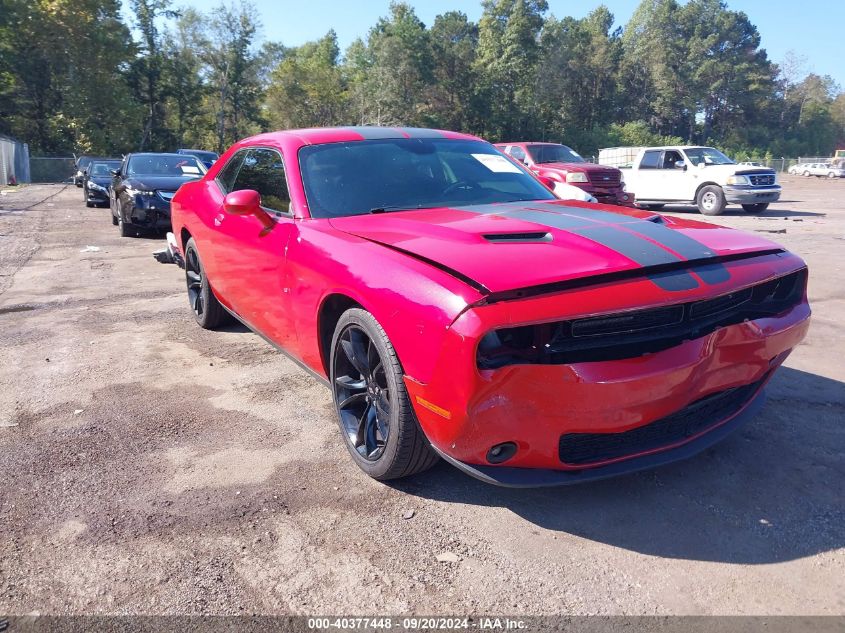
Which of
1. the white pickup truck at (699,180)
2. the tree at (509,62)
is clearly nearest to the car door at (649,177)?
the white pickup truck at (699,180)

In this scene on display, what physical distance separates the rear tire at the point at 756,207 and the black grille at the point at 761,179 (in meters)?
0.52

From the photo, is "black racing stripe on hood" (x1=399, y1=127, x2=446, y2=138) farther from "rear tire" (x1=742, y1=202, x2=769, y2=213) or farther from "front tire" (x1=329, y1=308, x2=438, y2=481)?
"rear tire" (x1=742, y1=202, x2=769, y2=213)

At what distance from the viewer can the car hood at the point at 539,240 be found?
2359 mm

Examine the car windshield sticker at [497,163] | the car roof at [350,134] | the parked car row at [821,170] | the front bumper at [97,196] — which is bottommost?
the front bumper at [97,196]

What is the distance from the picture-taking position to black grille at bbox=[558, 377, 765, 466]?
241 centimetres

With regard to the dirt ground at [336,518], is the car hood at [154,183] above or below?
above

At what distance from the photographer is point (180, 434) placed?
3.47 meters

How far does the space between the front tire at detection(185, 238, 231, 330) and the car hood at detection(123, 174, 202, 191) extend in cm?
575

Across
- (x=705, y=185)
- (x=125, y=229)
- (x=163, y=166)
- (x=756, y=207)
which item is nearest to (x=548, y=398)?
(x=125, y=229)

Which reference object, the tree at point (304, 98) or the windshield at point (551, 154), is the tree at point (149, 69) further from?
the windshield at point (551, 154)

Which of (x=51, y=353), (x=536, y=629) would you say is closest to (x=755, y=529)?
(x=536, y=629)

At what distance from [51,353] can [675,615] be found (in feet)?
15.1

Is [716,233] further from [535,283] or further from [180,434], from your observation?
[180,434]

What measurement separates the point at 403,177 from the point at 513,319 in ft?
5.97
